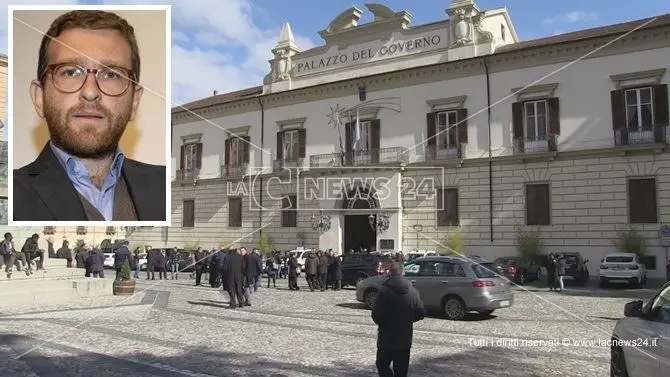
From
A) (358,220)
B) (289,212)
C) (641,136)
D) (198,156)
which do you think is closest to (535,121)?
(641,136)

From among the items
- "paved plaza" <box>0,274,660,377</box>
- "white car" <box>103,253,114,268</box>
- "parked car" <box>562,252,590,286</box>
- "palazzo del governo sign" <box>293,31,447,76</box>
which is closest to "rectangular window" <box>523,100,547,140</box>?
"palazzo del governo sign" <box>293,31,447,76</box>

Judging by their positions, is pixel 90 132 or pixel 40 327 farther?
pixel 40 327

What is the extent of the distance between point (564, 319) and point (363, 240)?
22338mm

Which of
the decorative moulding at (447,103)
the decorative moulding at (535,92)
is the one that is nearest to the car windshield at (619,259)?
the decorative moulding at (535,92)

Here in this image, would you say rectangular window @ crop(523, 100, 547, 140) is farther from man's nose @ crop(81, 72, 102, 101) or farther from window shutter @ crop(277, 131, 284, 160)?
man's nose @ crop(81, 72, 102, 101)

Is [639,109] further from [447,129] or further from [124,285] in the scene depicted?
[124,285]

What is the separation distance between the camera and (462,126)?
33.1 m

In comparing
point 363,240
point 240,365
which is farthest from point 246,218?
point 240,365

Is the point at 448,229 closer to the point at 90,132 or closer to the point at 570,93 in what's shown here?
the point at 570,93

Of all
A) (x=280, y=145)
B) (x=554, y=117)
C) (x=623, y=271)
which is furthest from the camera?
(x=280, y=145)

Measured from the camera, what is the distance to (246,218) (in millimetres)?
41594

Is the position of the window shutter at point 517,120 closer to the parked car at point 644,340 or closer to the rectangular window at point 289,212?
the rectangular window at point 289,212

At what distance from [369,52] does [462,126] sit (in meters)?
7.97

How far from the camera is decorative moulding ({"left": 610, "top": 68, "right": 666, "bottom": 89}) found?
27953 millimetres
